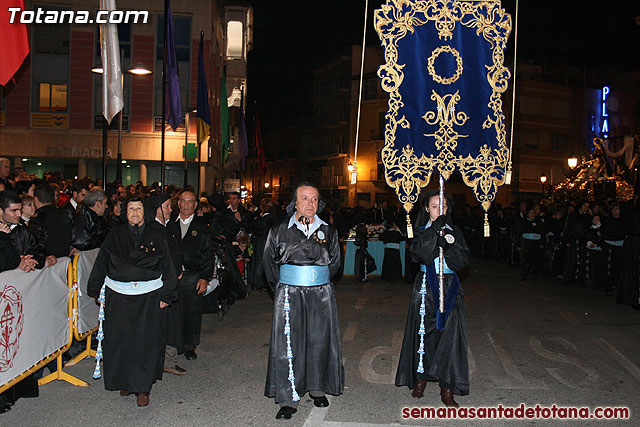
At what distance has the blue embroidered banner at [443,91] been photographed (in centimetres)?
698

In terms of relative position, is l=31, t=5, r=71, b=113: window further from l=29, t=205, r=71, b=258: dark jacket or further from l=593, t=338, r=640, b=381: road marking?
l=593, t=338, r=640, b=381: road marking

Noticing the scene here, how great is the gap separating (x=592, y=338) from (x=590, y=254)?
258 inches

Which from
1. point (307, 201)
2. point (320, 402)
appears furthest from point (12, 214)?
point (320, 402)

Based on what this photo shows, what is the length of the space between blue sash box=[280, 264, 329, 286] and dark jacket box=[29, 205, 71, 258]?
2922mm

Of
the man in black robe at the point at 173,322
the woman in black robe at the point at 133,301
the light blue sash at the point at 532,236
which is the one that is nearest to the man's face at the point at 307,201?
the woman in black robe at the point at 133,301

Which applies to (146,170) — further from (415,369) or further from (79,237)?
(415,369)

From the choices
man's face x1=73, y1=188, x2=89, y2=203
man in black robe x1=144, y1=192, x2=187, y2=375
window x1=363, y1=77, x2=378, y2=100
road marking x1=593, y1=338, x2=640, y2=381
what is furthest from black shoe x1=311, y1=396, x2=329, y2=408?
window x1=363, y1=77, x2=378, y2=100

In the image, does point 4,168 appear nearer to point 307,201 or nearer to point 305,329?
point 307,201

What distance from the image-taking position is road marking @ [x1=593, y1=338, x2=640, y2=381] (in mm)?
7169

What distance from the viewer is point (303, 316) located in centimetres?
579

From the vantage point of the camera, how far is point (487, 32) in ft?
23.3

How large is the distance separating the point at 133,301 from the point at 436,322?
2.96 m

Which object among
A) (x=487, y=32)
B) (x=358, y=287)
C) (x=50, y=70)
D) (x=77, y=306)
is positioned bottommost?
(x=358, y=287)

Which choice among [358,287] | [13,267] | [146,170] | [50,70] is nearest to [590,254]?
[358,287]
